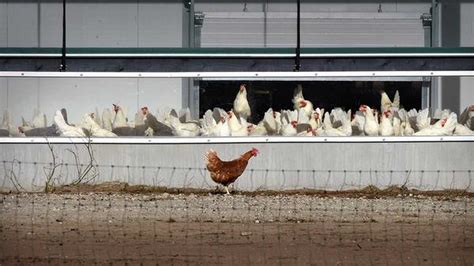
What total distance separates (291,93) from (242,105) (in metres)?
0.84

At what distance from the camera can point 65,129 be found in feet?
58.4

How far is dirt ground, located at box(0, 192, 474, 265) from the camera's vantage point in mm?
11734

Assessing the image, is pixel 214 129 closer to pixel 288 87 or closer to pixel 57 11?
pixel 288 87

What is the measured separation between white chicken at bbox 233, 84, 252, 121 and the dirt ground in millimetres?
1714

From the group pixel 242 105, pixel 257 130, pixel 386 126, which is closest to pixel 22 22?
pixel 242 105

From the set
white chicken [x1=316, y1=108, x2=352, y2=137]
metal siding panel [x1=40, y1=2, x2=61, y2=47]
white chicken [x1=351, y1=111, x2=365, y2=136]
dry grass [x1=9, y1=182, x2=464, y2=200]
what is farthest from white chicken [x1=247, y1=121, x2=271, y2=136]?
metal siding panel [x1=40, y1=2, x2=61, y2=47]

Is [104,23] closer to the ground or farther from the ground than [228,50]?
farther from the ground

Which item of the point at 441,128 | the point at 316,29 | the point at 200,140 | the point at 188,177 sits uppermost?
the point at 316,29

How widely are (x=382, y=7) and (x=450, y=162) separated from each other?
3.39 metres

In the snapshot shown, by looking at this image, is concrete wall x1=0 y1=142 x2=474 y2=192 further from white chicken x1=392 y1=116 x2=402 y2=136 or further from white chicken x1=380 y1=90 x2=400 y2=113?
Answer: white chicken x1=380 y1=90 x2=400 y2=113

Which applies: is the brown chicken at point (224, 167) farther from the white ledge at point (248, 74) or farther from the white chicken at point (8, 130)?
the white chicken at point (8, 130)

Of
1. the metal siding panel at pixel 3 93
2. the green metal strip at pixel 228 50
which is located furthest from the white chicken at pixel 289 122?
the metal siding panel at pixel 3 93

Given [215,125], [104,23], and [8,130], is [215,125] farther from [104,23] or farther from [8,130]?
[8,130]

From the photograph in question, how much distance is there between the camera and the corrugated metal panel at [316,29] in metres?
19.7
